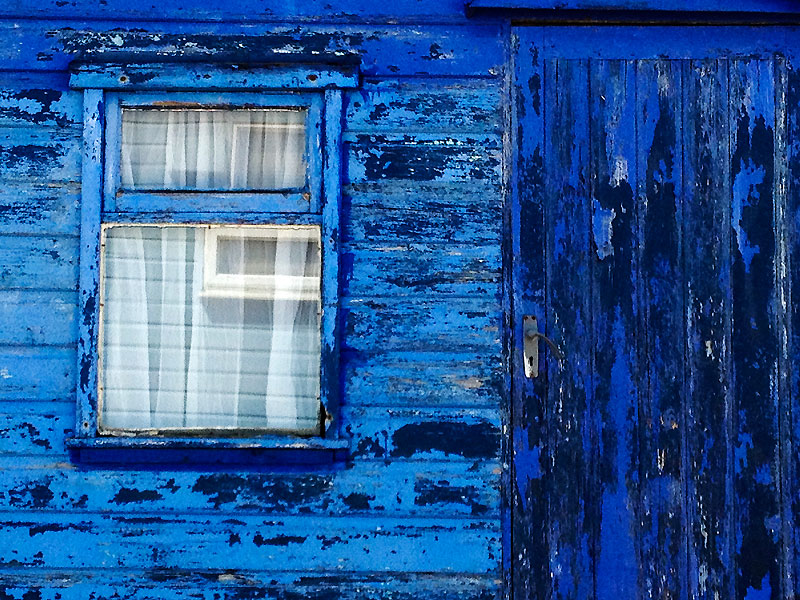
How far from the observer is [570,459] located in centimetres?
267

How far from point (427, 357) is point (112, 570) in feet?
4.03

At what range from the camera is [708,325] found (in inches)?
106

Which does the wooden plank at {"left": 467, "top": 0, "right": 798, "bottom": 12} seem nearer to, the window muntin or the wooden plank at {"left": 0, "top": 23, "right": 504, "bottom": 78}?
the wooden plank at {"left": 0, "top": 23, "right": 504, "bottom": 78}

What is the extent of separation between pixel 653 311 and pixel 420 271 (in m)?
0.78

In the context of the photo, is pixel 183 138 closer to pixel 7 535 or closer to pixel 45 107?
pixel 45 107

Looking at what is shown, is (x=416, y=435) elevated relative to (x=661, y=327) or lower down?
lower down

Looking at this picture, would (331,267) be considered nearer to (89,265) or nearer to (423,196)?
(423,196)

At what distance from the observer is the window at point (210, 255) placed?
266 cm

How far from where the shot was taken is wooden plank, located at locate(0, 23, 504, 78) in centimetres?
271

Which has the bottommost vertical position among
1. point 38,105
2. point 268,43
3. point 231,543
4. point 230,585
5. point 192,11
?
point 230,585

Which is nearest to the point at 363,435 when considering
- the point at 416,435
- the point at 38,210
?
the point at 416,435

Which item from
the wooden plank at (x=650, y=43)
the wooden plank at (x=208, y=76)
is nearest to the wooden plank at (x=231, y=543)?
the wooden plank at (x=208, y=76)

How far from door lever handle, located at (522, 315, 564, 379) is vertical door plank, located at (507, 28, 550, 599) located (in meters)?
0.02

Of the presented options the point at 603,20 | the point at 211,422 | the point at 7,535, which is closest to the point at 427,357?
the point at 211,422
